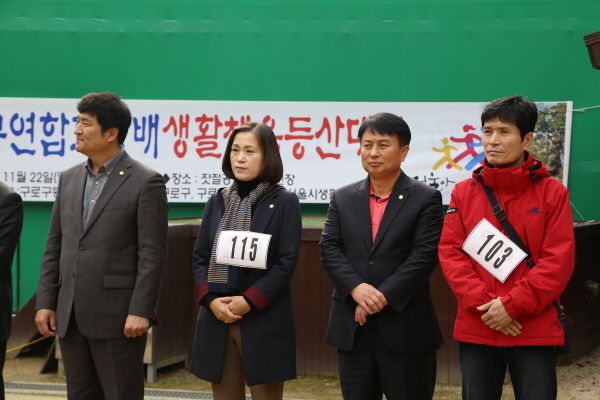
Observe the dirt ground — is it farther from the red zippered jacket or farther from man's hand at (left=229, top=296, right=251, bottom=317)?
→ the red zippered jacket

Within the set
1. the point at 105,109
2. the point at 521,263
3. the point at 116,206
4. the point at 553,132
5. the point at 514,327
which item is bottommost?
the point at 514,327

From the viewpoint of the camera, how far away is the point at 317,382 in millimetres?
5066

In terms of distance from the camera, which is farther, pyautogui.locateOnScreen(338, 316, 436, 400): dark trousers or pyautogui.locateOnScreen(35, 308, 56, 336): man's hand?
pyautogui.locateOnScreen(35, 308, 56, 336): man's hand

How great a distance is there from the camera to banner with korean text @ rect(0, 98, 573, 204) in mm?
5961

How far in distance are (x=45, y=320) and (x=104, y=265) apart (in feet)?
1.33

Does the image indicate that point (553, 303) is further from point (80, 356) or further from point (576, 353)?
point (576, 353)

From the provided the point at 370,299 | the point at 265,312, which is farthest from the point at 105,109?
the point at 370,299

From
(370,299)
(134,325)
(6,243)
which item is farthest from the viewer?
(6,243)

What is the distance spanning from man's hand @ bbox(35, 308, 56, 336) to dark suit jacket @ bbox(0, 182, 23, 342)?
273 mm

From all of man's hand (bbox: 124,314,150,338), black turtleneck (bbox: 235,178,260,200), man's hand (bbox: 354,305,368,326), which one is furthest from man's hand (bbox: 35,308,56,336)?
man's hand (bbox: 354,305,368,326)

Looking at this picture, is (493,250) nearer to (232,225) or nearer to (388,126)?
(388,126)

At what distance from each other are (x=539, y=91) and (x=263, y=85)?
8.15 feet

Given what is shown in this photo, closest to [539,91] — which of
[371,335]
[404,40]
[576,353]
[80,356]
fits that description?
[404,40]

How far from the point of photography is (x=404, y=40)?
613cm
